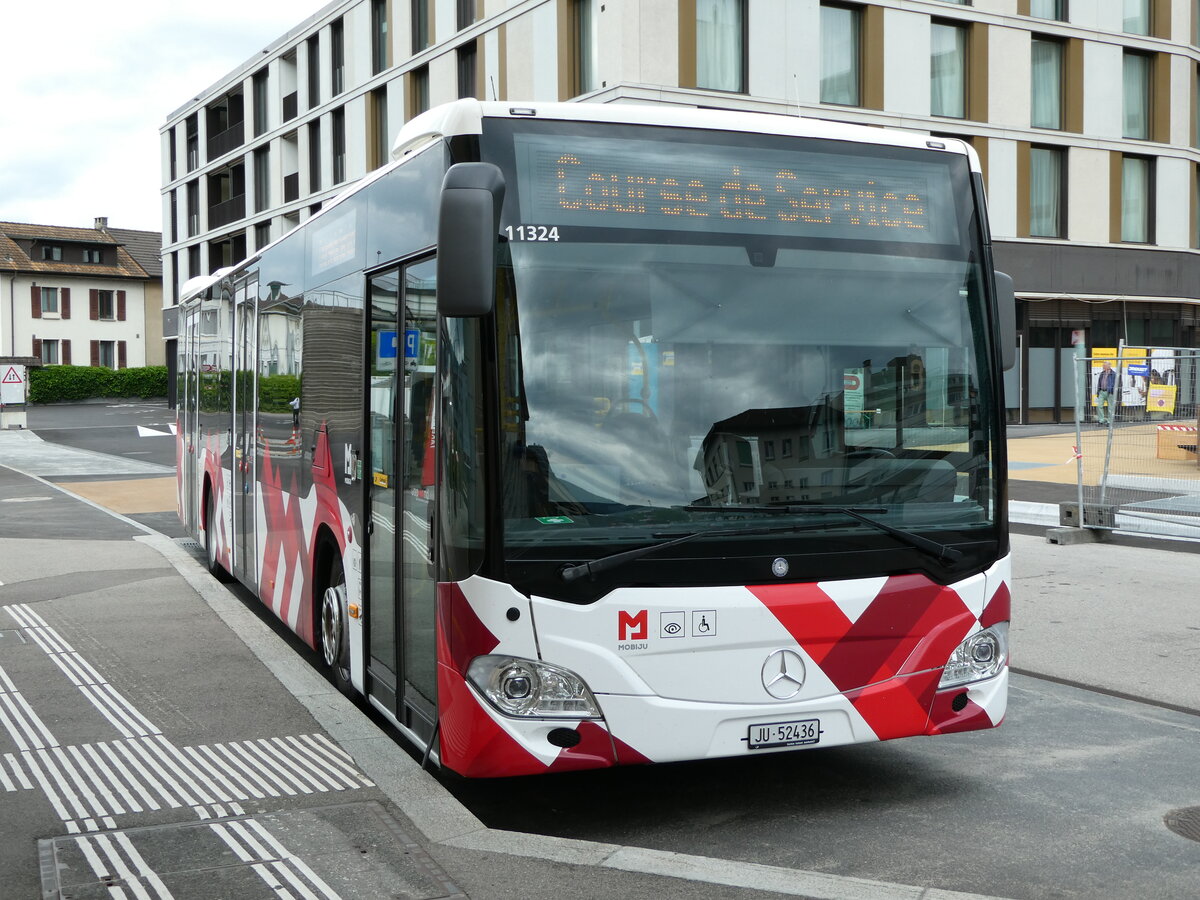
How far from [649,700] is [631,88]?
83.0ft

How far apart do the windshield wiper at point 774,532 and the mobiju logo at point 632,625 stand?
0.19m

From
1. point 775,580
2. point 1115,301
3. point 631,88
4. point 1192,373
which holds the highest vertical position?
point 631,88

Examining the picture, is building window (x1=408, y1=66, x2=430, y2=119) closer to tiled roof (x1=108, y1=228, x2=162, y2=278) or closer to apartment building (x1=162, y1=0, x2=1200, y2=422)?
apartment building (x1=162, y1=0, x2=1200, y2=422)

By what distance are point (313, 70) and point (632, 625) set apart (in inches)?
1733

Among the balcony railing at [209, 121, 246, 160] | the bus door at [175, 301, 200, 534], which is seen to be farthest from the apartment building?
the bus door at [175, 301, 200, 534]

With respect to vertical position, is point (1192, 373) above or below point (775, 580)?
above

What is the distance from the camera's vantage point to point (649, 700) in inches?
195

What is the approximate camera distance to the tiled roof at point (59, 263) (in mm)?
71875

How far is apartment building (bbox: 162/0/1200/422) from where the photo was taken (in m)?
30.5

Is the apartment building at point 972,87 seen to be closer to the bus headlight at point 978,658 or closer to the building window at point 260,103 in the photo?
the building window at point 260,103

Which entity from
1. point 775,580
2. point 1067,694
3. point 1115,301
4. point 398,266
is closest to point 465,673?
point 775,580

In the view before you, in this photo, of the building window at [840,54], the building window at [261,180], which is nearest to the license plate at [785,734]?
the building window at [840,54]

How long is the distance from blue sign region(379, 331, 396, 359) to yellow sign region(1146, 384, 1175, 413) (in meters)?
10.3

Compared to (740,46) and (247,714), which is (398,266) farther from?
(740,46)
